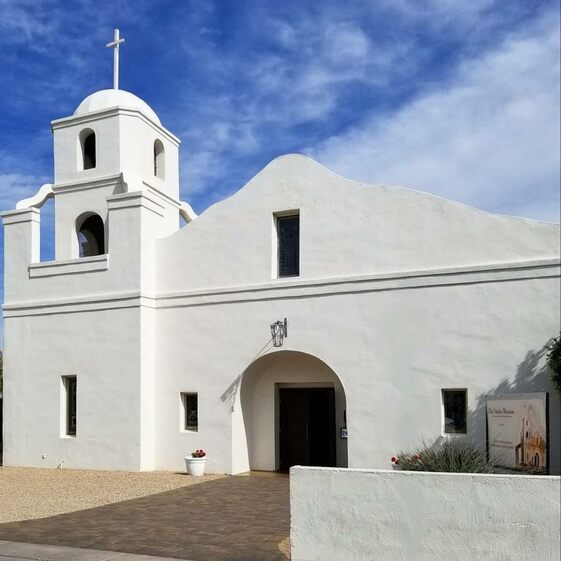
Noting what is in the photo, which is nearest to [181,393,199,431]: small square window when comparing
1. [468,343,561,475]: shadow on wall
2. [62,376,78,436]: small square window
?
[62,376,78,436]: small square window

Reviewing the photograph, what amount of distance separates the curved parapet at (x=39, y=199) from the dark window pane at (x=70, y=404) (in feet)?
17.7

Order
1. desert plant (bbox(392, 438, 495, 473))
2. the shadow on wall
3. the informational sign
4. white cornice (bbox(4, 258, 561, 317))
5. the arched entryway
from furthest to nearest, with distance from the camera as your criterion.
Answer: the arched entryway
white cornice (bbox(4, 258, 561, 317))
the shadow on wall
the informational sign
desert plant (bbox(392, 438, 495, 473))

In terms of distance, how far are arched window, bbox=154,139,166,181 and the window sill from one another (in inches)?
166

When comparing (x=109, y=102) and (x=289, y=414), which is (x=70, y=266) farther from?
(x=289, y=414)

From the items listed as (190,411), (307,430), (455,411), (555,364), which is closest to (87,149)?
(190,411)

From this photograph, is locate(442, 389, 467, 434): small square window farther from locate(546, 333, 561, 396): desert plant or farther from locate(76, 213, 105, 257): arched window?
locate(76, 213, 105, 257): arched window

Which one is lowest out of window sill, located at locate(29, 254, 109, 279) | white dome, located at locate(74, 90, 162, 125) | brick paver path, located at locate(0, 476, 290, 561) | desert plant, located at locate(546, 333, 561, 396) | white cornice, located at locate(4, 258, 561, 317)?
brick paver path, located at locate(0, 476, 290, 561)

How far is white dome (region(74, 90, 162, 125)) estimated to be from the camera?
21672 mm

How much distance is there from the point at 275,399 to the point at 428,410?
4.53 m

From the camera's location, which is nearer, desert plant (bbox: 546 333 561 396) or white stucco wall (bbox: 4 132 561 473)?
desert plant (bbox: 546 333 561 396)

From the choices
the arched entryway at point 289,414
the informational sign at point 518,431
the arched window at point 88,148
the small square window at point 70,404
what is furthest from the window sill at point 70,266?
the informational sign at point 518,431

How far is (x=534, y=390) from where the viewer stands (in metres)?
14.0

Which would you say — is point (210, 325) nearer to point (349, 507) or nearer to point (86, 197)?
point (86, 197)

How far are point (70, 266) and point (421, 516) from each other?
1452 centimetres
